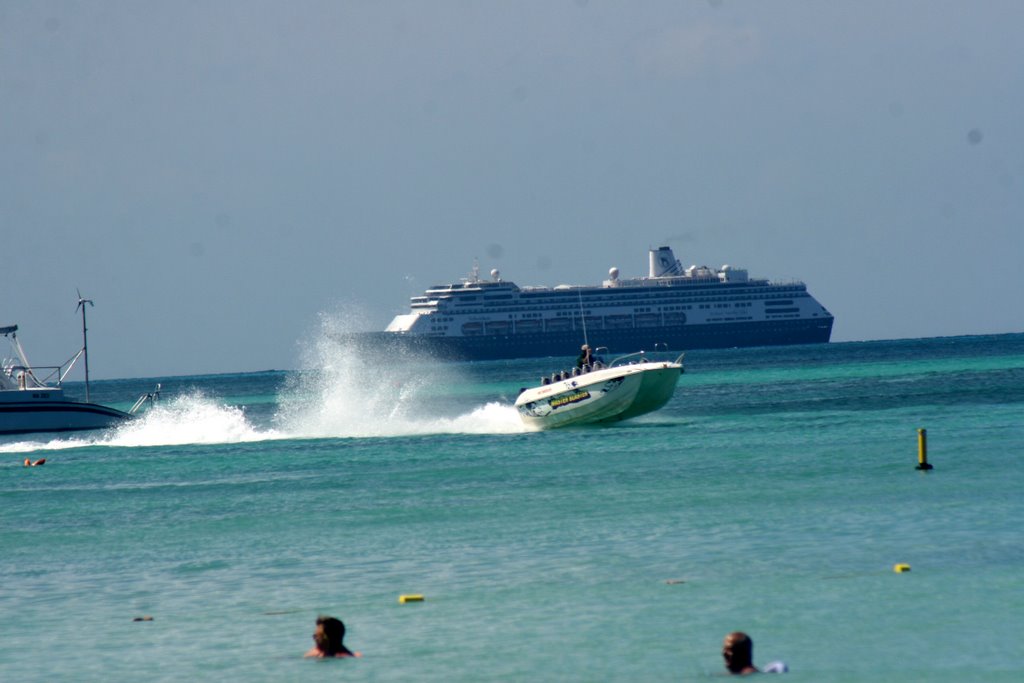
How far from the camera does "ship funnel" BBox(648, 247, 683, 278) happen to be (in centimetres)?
17138

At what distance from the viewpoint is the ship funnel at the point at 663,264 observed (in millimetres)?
171375

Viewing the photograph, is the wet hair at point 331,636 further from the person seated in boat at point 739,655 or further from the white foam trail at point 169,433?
the white foam trail at point 169,433

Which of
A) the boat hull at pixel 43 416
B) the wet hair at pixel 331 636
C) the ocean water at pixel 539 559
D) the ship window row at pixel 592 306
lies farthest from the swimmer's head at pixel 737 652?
the ship window row at pixel 592 306

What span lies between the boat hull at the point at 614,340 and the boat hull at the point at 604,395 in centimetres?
11728

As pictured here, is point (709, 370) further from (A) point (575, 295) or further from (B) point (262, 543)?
(B) point (262, 543)

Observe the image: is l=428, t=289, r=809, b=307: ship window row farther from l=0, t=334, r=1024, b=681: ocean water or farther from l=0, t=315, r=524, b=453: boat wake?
l=0, t=334, r=1024, b=681: ocean water

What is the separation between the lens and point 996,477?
2448cm

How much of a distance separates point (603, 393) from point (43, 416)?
25.1 metres

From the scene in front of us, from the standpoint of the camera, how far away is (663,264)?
17250 centimetres

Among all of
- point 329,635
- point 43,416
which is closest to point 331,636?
point 329,635

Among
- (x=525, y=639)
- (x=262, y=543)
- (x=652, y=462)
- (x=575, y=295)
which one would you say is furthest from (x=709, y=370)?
(x=525, y=639)

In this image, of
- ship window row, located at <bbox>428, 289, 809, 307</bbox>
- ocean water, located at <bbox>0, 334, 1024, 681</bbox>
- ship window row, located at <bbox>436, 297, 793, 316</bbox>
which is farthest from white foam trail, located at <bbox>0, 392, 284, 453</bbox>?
ship window row, located at <bbox>428, 289, 809, 307</bbox>

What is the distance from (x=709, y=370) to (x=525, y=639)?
95.0m

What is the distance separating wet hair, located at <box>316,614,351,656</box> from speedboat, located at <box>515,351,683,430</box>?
84.5 ft
